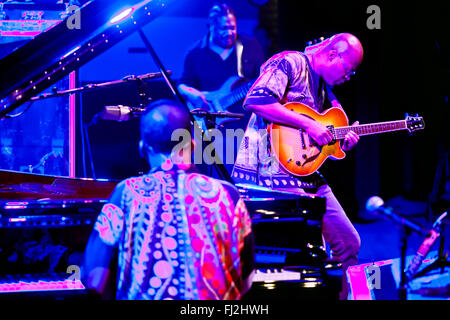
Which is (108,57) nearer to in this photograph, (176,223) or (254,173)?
(254,173)

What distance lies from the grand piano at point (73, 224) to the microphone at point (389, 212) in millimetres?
413

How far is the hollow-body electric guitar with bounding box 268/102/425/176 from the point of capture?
334 centimetres

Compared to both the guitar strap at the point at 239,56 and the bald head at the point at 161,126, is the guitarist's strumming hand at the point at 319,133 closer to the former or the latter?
the bald head at the point at 161,126

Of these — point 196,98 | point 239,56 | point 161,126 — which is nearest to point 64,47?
point 161,126

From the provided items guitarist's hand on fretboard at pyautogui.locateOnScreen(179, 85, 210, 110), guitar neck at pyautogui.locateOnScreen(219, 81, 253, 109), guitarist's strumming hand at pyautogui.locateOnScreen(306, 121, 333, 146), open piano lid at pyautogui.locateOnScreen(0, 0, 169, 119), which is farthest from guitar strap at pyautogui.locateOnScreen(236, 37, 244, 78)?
open piano lid at pyautogui.locateOnScreen(0, 0, 169, 119)

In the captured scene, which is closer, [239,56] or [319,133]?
[319,133]

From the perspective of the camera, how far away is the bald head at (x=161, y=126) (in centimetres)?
195

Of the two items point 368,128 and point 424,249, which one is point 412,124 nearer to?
point 368,128

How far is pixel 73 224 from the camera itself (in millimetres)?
2744

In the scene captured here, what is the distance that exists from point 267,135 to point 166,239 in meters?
1.63

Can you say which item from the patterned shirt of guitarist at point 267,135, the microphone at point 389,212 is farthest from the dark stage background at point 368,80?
the microphone at point 389,212

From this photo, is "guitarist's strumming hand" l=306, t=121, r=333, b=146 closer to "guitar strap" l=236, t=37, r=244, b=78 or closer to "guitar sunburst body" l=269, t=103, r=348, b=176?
"guitar sunburst body" l=269, t=103, r=348, b=176
